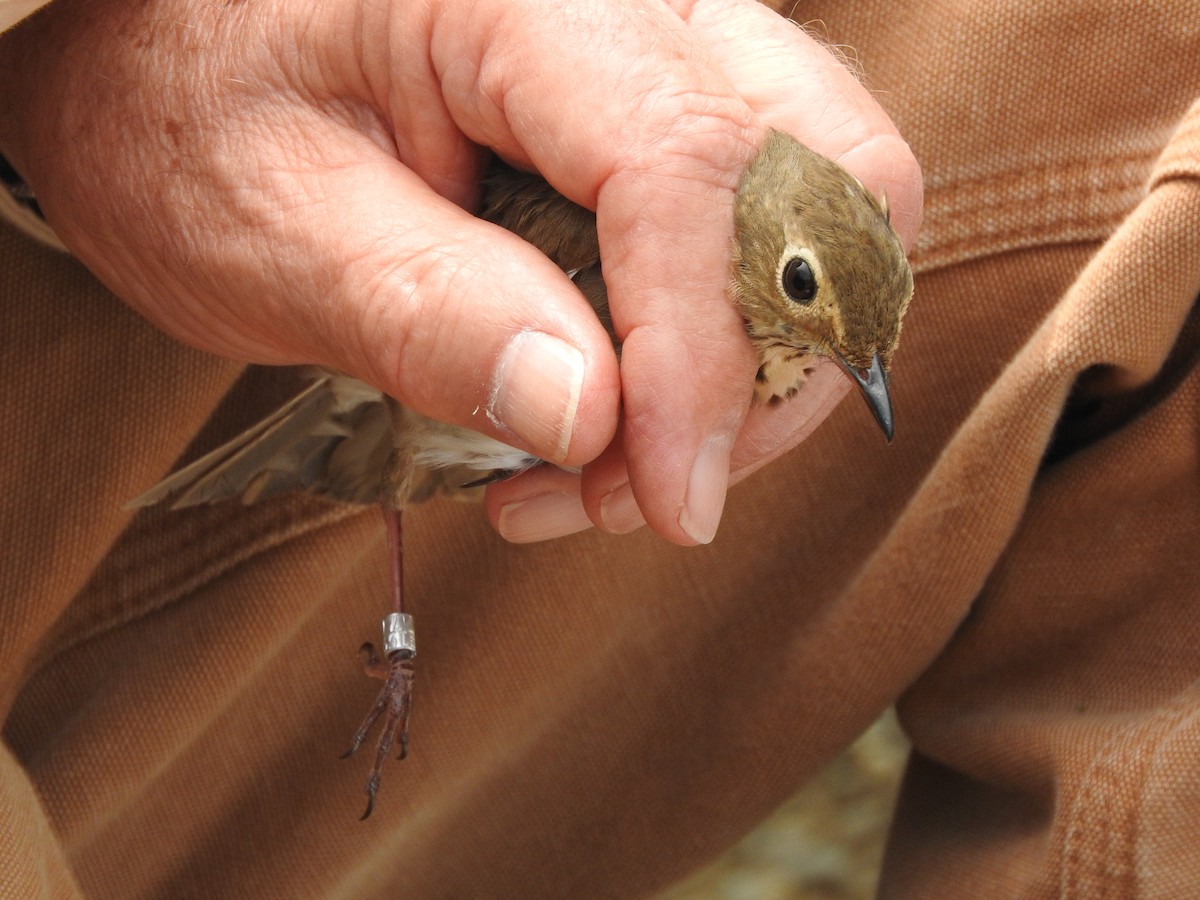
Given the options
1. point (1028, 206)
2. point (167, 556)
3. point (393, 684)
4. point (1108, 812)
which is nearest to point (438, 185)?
point (167, 556)

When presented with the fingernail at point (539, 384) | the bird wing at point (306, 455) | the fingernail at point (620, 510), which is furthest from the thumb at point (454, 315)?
the bird wing at point (306, 455)

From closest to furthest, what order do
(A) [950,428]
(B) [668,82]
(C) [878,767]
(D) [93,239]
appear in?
(B) [668,82] → (D) [93,239] → (A) [950,428] → (C) [878,767]

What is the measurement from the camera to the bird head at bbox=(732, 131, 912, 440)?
6.77 feet

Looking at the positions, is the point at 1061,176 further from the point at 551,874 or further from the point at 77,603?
the point at 77,603

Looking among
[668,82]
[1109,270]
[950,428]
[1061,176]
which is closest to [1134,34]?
[1061,176]

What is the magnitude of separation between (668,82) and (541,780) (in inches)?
69.5

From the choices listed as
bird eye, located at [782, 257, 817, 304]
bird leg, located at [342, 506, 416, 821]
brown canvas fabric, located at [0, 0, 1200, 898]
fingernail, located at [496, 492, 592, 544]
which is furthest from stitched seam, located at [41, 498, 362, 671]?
bird eye, located at [782, 257, 817, 304]

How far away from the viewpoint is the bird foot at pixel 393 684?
268 cm

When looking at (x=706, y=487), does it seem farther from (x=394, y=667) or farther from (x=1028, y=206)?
(x=1028, y=206)

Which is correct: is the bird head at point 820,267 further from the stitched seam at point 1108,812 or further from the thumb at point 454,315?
the stitched seam at point 1108,812

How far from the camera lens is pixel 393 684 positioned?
2.69 meters

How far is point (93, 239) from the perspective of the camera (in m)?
2.09

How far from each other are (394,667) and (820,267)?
4.00 ft

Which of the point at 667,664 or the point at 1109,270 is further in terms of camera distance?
the point at 667,664
